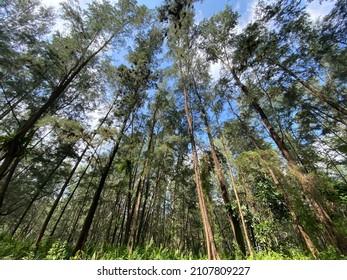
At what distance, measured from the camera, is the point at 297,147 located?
13992 millimetres

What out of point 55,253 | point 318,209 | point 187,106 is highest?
point 187,106

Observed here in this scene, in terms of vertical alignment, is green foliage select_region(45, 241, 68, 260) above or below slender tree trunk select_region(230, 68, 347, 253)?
below

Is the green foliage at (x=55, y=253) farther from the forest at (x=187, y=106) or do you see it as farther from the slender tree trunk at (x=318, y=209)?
the slender tree trunk at (x=318, y=209)

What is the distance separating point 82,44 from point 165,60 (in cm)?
402

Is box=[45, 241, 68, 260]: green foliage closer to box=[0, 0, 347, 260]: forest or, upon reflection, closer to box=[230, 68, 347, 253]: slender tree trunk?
box=[0, 0, 347, 260]: forest

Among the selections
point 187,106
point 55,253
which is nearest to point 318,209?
point 187,106

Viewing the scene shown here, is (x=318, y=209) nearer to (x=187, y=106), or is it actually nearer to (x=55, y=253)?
(x=187, y=106)

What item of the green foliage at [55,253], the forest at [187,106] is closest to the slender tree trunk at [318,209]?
the forest at [187,106]

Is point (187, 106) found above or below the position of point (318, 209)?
above

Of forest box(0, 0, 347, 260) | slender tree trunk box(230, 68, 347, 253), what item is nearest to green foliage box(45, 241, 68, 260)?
forest box(0, 0, 347, 260)

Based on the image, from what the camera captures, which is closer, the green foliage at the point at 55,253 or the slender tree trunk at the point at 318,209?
the green foliage at the point at 55,253

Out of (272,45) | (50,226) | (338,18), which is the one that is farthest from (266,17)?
(50,226)

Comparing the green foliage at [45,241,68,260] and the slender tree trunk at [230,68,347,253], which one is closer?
the green foliage at [45,241,68,260]
